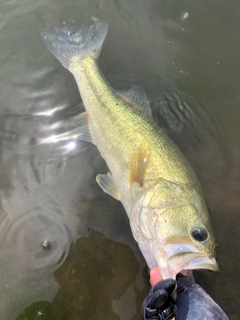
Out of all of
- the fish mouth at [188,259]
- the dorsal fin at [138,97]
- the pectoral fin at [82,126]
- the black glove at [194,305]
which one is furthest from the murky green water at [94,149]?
the fish mouth at [188,259]

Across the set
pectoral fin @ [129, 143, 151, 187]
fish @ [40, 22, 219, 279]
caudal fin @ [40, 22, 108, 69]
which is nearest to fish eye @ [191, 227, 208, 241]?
fish @ [40, 22, 219, 279]

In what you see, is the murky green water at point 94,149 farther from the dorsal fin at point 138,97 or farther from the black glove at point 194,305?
the black glove at point 194,305

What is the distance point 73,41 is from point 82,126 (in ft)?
3.02

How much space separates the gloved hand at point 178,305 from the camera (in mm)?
2141

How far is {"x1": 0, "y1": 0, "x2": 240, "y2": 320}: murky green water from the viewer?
291cm

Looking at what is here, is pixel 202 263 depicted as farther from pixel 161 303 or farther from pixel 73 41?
pixel 73 41

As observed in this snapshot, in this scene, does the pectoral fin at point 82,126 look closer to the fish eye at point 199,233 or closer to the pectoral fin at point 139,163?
the pectoral fin at point 139,163

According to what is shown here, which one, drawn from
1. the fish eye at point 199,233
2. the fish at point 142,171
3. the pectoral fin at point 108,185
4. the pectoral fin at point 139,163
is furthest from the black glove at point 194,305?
the pectoral fin at point 108,185

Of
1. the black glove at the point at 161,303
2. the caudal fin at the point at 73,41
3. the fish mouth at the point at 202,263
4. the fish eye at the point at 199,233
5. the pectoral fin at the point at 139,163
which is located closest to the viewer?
the black glove at the point at 161,303

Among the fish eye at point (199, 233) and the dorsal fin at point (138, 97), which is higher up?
the dorsal fin at point (138, 97)

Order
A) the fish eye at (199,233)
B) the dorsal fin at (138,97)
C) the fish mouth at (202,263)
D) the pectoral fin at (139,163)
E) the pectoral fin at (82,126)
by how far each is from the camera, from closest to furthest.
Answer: the fish mouth at (202,263) < the fish eye at (199,233) < the pectoral fin at (139,163) < the dorsal fin at (138,97) < the pectoral fin at (82,126)

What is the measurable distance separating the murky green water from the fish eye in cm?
68

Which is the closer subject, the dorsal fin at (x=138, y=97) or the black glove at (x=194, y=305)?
the black glove at (x=194, y=305)

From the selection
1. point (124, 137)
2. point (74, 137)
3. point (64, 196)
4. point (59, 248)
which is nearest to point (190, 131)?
point (124, 137)
